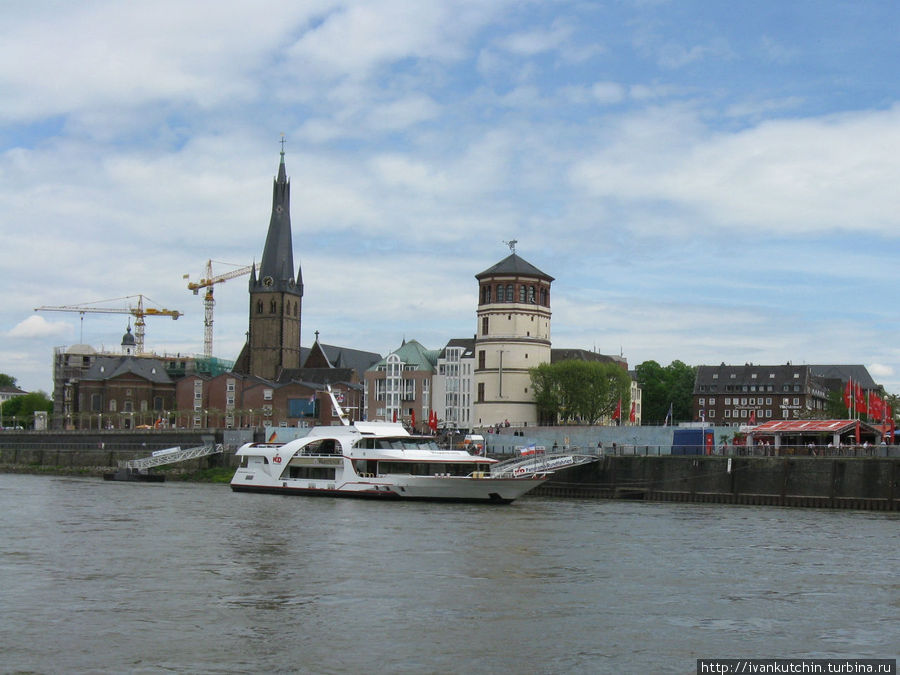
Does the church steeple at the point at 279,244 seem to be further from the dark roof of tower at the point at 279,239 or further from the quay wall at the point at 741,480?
the quay wall at the point at 741,480

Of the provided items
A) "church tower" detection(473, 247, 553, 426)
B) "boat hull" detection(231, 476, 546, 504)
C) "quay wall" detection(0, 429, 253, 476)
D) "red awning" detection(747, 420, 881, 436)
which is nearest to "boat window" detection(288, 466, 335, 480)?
"boat hull" detection(231, 476, 546, 504)

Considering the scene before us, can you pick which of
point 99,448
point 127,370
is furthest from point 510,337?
point 127,370

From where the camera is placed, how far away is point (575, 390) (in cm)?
11569

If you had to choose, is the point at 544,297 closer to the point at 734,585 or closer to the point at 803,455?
the point at 803,455

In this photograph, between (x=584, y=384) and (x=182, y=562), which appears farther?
(x=584, y=384)

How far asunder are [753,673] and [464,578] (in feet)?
42.7

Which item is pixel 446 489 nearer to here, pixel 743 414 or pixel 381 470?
pixel 381 470

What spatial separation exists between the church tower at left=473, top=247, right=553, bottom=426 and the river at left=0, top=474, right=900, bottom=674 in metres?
56.7

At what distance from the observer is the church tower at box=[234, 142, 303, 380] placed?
591 ft

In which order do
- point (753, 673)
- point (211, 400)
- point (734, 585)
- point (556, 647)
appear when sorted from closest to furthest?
point (753, 673), point (556, 647), point (734, 585), point (211, 400)

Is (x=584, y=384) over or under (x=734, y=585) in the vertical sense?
over

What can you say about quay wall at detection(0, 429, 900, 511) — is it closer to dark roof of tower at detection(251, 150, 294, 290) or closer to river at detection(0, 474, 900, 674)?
river at detection(0, 474, 900, 674)

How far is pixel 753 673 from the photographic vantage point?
2250 centimetres

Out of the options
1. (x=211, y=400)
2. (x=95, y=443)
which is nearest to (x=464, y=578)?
(x=95, y=443)
